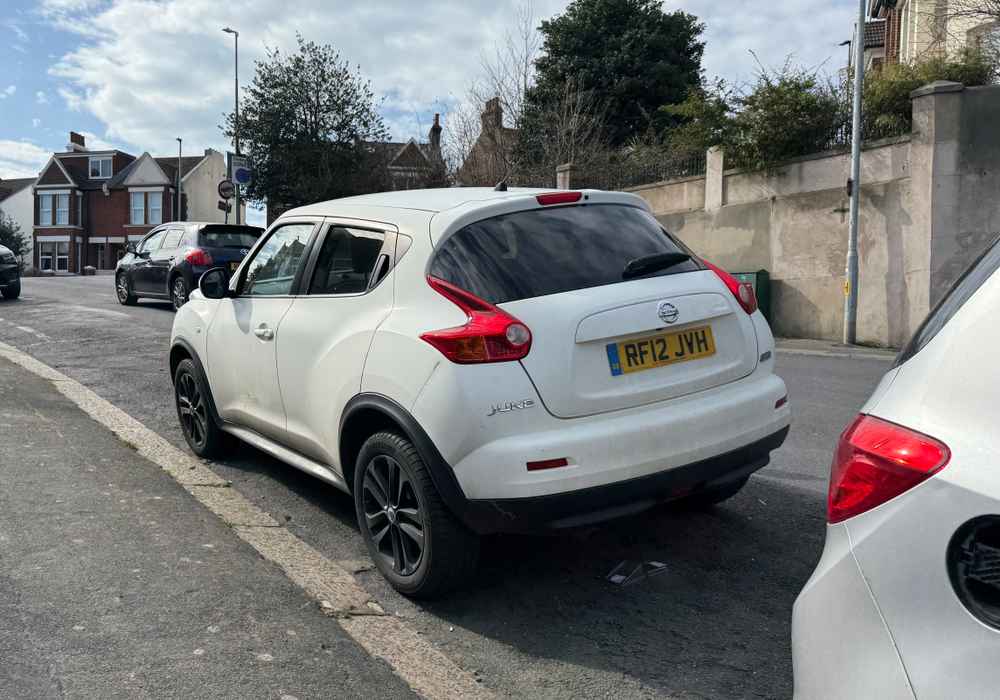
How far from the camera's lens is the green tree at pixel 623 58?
101ft

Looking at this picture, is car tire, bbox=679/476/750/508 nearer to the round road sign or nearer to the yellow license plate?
the yellow license plate

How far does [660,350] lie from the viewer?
349 cm

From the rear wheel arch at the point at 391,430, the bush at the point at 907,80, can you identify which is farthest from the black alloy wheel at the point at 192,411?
the bush at the point at 907,80

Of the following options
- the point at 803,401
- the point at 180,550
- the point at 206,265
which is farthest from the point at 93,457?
the point at 206,265

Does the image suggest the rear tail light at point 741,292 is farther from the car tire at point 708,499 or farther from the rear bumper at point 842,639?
the rear bumper at point 842,639

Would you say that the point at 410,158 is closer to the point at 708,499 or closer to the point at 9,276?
the point at 9,276

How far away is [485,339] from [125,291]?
15.5 meters

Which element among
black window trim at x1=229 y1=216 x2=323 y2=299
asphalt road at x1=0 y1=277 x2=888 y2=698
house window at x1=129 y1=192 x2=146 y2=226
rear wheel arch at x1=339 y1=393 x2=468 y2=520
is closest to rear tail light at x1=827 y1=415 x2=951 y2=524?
asphalt road at x1=0 y1=277 x2=888 y2=698

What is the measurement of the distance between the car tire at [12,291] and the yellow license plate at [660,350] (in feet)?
57.0

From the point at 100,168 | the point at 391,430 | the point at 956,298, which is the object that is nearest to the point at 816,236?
the point at 391,430

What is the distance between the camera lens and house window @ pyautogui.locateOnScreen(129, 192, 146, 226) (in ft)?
200

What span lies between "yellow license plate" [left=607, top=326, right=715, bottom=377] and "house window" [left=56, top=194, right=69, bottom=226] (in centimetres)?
6810

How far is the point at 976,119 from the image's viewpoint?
13938 millimetres

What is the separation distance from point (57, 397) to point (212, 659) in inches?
206
